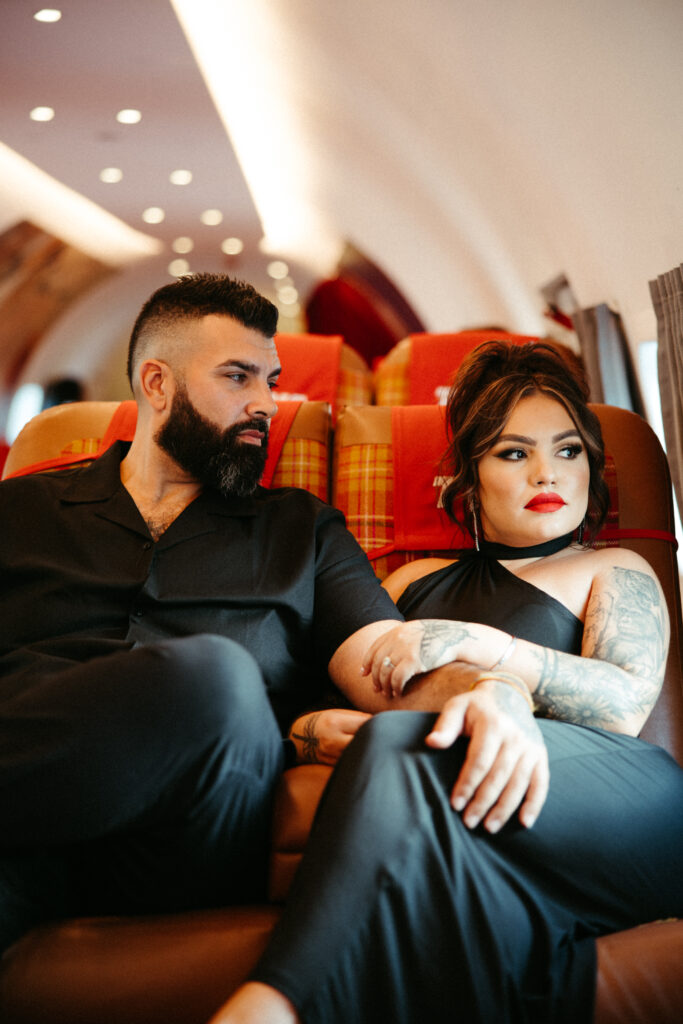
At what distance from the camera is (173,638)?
47.4 inches

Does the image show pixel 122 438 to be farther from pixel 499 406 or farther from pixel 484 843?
pixel 484 843

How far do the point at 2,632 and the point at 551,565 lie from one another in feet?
3.15

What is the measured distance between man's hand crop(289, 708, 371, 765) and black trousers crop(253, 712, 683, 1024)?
0.16 meters

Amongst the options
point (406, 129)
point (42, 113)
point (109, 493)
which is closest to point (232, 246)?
point (42, 113)

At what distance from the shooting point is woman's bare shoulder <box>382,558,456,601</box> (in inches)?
67.0

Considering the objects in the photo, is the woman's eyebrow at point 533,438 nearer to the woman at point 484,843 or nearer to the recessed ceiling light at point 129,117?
the woman at point 484,843

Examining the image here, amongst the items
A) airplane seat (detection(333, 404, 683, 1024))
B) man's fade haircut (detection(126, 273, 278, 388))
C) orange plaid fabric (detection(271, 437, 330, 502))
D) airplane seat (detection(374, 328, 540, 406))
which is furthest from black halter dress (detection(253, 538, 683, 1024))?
airplane seat (detection(374, 328, 540, 406))

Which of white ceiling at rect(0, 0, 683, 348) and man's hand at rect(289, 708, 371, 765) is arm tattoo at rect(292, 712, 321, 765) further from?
white ceiling at rect(0, 0, 683, 348)

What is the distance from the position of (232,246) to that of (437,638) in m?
7.43

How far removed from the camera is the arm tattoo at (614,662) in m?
1.24

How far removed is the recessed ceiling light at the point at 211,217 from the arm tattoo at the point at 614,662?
6.63m

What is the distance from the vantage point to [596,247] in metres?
3.50

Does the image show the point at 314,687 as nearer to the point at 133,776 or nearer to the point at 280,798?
the point at 280,798

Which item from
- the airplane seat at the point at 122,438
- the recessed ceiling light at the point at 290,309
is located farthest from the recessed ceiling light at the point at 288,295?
the airplane seat at the point at 122,438
